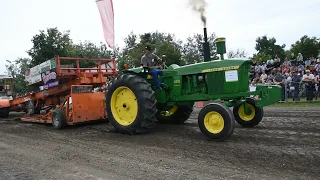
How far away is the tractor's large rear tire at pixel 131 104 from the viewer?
6.76 m

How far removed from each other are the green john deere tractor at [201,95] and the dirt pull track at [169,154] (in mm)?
302

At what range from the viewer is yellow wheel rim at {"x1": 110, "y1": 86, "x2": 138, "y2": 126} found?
23.6ft

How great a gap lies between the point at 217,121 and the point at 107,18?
26.5 feet

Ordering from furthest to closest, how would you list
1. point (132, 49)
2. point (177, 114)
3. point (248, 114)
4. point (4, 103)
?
→ point (132, 49)
point (4, 103)
point (177, 114)
point (248, 114)

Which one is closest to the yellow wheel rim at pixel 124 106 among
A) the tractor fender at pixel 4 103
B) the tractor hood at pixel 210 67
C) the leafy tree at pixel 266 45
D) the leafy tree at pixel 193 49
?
the tractor hood at pixel 210 67

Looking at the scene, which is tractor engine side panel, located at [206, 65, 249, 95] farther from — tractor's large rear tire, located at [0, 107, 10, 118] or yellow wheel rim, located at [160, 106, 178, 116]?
tractor's large rear tire, located at [0, 107, 10, 118]

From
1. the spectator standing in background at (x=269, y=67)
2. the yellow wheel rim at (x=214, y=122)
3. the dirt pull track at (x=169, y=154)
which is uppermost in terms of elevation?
the spectator standing in background at (x=269, y=67)

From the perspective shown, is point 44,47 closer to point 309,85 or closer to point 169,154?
point 309,85

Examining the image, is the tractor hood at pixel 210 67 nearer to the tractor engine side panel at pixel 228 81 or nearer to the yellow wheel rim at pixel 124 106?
the tractor engine side panel at pixel 228 81

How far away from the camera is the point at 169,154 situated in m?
5.15

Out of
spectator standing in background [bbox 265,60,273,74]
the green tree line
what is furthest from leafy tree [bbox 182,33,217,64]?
spectator standing in background [bbox 265,60,273,74]

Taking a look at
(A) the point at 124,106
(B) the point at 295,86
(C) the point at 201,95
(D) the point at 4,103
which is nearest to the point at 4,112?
(D) the point at 4,103

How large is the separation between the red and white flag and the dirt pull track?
587 centimetres

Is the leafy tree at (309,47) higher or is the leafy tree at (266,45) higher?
the leafy tree at (266,45)
